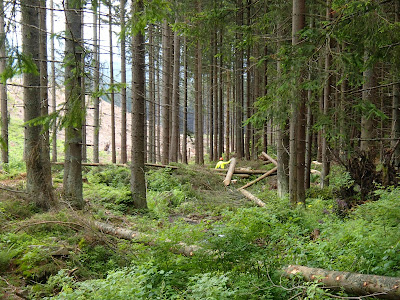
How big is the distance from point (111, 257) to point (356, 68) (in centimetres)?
625

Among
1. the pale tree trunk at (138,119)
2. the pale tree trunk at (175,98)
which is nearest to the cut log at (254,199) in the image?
the pale tree trunk at (138,119)

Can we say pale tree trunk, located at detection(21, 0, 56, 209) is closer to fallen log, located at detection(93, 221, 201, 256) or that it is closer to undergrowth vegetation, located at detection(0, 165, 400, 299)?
undergrowth vegetation, located at detection(0, 165, 400, 299)

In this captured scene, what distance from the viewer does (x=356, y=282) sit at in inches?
157

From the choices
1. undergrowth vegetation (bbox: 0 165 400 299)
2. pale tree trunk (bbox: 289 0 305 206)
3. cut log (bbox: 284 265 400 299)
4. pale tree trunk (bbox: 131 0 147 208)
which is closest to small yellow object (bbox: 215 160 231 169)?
pale tree trunk (bbox: 131 0 147 208)

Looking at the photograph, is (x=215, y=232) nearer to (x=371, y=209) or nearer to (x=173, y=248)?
(x=173, y=248)

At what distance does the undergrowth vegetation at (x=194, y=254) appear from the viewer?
164 inches

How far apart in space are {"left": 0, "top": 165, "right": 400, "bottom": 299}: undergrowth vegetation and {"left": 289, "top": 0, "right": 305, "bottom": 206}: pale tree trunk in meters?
0.98

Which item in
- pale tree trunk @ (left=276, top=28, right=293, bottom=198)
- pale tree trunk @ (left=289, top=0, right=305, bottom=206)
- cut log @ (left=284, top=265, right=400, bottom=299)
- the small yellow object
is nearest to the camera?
cut log @ (left=284, top=265, right=400, bottom=299)

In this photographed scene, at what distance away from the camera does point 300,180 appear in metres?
8.91

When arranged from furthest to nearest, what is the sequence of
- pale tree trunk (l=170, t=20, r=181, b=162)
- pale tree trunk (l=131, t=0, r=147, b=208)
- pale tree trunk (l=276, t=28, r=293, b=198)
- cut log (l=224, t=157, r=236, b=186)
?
pale tree trunk (l=170, t=20, r=181, b=162)
cut log (l=224, t=157, r=236, b=186)
pale tree trunk (l=276, t=28, r=293, b=198)
pale tree trunk (l=131, t=0, r=147, b=208)

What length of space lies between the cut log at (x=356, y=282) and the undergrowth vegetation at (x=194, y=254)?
19 centimetres

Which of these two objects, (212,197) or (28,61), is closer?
(28,61)

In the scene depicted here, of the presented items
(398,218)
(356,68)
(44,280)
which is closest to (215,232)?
(44,280)

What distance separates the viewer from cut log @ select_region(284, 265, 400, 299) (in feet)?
12.2
